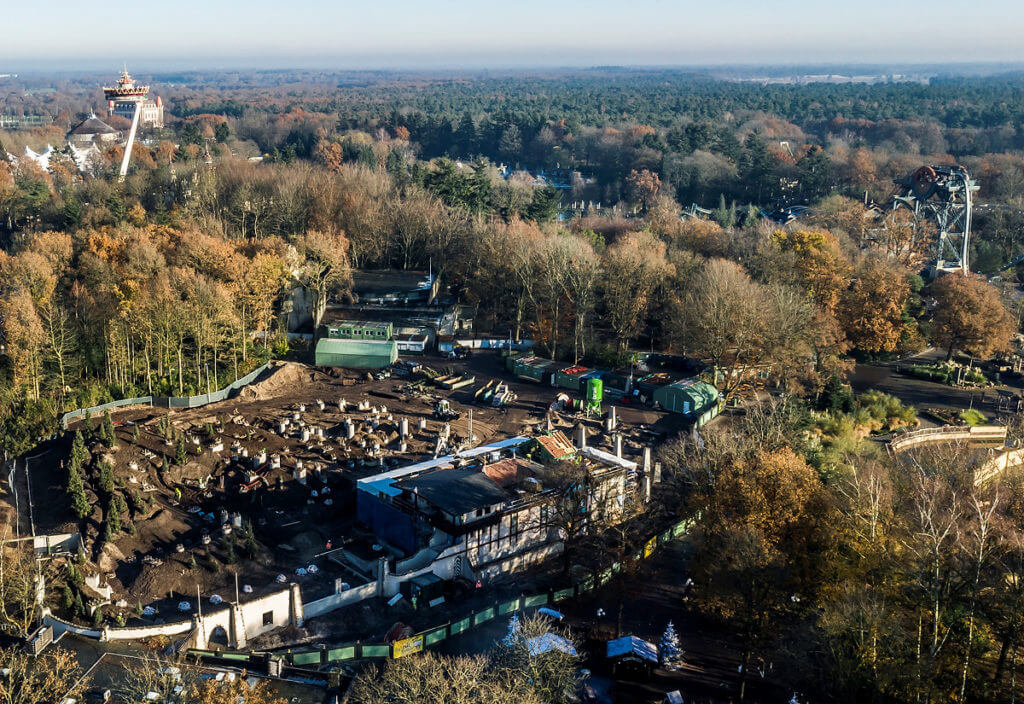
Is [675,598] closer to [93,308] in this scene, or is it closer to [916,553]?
[916,553]

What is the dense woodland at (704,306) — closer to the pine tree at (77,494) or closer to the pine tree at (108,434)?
the pine tree at (108,434)

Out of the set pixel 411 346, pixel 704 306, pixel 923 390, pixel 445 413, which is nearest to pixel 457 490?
pixel 445 413

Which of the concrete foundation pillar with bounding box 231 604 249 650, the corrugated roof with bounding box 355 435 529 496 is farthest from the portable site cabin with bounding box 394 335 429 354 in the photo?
the concrete foundation pillar with bounding box 231 604 249 650

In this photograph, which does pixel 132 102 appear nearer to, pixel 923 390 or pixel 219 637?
pixel 923 390

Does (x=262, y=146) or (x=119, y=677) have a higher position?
(x=262, y=146)

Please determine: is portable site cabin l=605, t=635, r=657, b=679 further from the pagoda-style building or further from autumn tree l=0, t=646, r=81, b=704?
the pagoda-style building

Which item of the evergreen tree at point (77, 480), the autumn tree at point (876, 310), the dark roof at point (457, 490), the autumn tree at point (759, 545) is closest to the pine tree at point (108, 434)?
the evergreen tree at point (77, 480)

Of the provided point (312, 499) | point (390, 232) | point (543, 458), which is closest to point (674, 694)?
point (543, 458)
